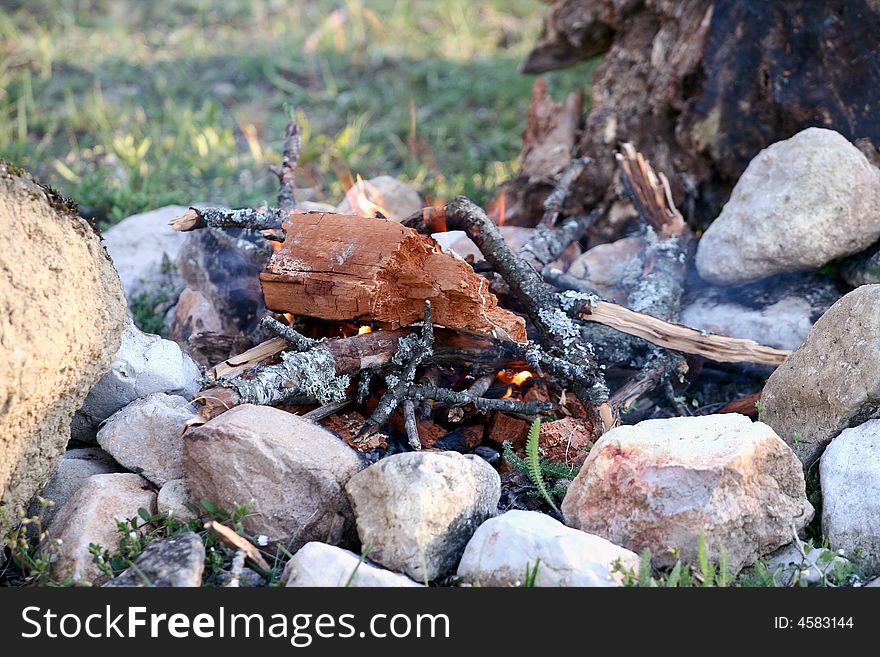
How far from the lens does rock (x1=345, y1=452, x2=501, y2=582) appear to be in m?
2.35

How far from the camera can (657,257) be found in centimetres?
378

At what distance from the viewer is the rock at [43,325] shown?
90.0 inches

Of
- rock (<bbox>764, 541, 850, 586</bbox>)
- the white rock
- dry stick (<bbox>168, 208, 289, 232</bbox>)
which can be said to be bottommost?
rock (<bbox>764, 541, 850, 586</bbox>)

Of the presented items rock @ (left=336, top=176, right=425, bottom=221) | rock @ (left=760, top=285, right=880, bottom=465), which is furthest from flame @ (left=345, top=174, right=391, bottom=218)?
rock @ (left=760, top=285, right=880, bottom=465)

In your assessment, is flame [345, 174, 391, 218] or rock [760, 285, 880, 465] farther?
flame [345, 174, 391, 218]

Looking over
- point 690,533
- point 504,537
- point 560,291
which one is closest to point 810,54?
point 560,291

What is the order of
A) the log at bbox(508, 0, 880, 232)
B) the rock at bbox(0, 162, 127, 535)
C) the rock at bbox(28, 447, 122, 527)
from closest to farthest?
the rock at bbox(0, 162, 127, 535) < the rock at bbox(28, 447, 122, 527) < the log at bbox(508, 0, 880, 232)

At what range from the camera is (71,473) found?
2.73 m

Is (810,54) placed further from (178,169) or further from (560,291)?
(178,169)

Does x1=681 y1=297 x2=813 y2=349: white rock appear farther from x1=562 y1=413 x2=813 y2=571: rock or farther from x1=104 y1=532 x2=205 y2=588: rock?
x1=104 y1=532 x2=205 y2=588: rock

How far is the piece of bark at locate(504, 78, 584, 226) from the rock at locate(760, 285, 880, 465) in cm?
200

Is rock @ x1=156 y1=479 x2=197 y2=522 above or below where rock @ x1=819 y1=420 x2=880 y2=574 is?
above

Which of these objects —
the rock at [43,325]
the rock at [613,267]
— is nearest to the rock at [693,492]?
the rock at [613,267]

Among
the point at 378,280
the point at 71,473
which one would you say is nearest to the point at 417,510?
the point at 378,280
